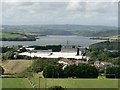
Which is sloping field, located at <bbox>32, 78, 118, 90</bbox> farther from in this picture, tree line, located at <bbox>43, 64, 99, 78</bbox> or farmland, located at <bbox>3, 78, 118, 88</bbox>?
tree line, located at <bbox>43, 64, 99, 78</bbox>

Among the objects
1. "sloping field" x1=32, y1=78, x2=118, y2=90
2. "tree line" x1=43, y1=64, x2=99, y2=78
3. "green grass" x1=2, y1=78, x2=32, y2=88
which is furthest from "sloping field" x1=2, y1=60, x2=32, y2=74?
"sloping field" x1=32, y1=78, x2=118, y2=90

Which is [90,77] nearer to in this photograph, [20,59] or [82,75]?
[82,75]

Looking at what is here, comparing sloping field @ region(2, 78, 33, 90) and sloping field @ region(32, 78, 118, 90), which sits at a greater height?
sloping field @ region(2, 78, 33, 90)

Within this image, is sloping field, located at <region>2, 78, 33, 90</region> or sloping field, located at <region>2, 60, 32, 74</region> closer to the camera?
sloping field, located at <region>2, 78, 33, 90</region>

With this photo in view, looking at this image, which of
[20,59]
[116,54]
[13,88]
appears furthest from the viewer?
[116,54]

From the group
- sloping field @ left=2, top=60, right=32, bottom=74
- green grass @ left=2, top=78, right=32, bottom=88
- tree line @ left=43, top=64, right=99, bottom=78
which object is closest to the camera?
green grass @ left=2, top=78, right=32, bottom=88

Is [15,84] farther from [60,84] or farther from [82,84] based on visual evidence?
[82,84]

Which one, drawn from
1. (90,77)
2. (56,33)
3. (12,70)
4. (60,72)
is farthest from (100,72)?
(56,33)

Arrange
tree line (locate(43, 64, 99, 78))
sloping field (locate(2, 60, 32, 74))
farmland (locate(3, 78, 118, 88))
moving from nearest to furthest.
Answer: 1. farmland (locate(3, 78, 118, 88))
2. tree line (locate(43, 64, 99, 78))
3. sloping field (locate(2, 60, 32, 74))
